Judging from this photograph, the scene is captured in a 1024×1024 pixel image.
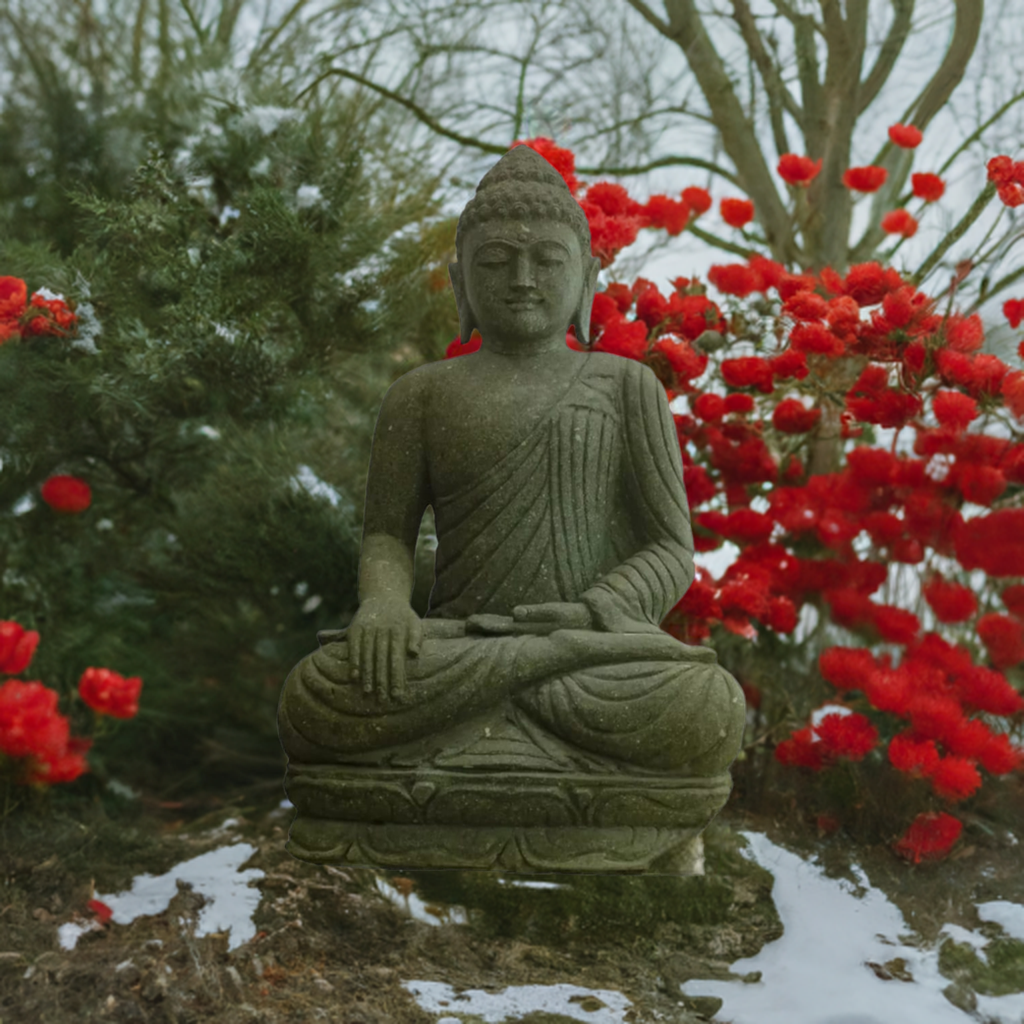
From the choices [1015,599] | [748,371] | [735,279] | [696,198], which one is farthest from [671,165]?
[1015,599]

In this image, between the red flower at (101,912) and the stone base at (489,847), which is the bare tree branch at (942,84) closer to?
the stone base at (489,847)

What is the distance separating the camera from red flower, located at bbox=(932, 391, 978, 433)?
2883mm

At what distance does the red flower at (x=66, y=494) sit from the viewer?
3.68 meters

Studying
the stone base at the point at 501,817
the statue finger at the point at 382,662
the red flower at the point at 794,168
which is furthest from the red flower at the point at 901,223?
the statue finger at the point at 382,662

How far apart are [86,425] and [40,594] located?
2.20 ft

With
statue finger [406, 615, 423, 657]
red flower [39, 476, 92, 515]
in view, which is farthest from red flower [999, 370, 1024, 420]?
red flower [39, 476, 92, 515]

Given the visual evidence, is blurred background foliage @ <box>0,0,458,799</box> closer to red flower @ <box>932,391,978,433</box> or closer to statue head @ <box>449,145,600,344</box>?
statue head @ <box>449,145,600,344</box>

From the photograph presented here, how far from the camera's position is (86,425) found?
12.1ft

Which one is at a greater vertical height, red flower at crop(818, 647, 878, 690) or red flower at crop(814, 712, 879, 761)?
red flower at crop(818, 647, 878, 690)

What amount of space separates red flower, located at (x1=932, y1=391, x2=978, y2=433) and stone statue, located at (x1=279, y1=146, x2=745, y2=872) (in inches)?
36.3

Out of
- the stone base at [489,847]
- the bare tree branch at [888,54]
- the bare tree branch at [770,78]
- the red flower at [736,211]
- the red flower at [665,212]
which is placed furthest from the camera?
the bare tree branch at [770,78]

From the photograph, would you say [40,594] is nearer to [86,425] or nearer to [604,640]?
[86,425]

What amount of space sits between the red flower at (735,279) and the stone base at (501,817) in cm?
166

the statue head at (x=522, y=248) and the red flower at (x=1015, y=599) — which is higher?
the statue head at (x=522, y=248)
